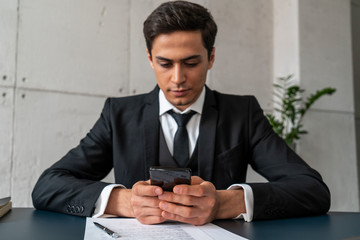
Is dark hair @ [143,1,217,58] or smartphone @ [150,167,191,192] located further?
dark hair @ [143,1,217,58]

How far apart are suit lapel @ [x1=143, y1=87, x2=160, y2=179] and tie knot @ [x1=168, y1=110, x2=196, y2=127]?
0.10 meters

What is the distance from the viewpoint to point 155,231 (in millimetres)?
926

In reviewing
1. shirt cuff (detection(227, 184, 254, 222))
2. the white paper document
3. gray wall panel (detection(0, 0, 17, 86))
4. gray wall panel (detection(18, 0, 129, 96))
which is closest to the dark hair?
shirt cuff (detection(227, 184, 254, 222))

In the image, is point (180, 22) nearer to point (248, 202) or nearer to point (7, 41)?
point (248, 202)

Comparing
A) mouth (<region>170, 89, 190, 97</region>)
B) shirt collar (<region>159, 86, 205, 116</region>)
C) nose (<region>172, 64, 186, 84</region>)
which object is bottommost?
shirt collar (<region>159, 86, 205, 116</region>)

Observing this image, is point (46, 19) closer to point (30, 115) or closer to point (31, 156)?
point (30, 115)

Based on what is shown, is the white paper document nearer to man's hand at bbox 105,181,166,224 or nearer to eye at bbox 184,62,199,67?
man's hand at bbox 105,181,166,224

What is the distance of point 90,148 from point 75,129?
4.13ft

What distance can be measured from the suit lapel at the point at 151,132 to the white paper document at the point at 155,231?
1.89 feet

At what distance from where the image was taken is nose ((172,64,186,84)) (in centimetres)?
150

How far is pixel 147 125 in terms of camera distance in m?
1.70

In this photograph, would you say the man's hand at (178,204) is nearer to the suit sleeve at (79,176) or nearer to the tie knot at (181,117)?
the suit sleeve at (79,176)

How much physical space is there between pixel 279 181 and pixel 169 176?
0.62 m

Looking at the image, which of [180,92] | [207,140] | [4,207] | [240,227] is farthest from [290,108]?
[4,207]
